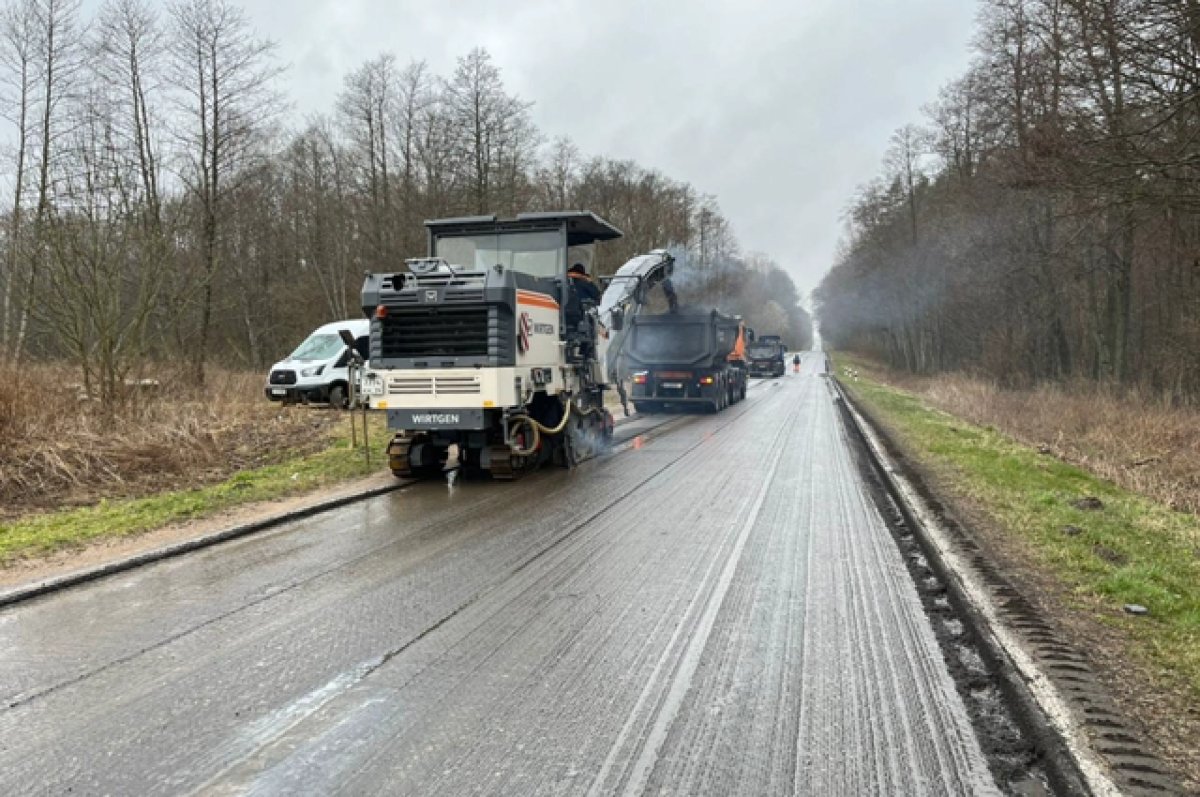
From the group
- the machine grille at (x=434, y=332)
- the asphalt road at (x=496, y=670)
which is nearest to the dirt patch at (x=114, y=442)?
the machine grille at (x=434, y=332)

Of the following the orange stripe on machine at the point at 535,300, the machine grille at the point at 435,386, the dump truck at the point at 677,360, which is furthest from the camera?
the dump truck at the point at 677,360

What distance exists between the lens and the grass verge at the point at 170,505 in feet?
23.1

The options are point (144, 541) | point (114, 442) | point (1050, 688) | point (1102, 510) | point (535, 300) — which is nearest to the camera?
point (1050, 688)

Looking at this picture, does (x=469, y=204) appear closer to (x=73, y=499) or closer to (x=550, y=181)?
(x=550, y=181)

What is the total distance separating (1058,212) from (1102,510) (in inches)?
610

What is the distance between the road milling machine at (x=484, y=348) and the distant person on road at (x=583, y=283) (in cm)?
12

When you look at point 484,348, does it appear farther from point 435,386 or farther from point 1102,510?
point 1102,510

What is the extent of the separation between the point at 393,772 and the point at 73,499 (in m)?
7.67

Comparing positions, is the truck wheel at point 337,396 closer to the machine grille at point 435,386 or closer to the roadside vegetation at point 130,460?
the roadside vegetation at point 130,460

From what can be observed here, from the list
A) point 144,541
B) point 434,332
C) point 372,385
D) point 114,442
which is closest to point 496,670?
point 144,541

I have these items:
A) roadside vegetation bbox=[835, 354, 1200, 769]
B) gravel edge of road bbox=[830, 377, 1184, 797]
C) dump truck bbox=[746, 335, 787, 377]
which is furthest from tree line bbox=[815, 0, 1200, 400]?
gravel edge of road bbox=[830, 377, 1184, 797]

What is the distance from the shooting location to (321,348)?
19797 mm

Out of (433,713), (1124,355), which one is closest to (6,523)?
(433,713)

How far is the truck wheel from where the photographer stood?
18.6 meters
